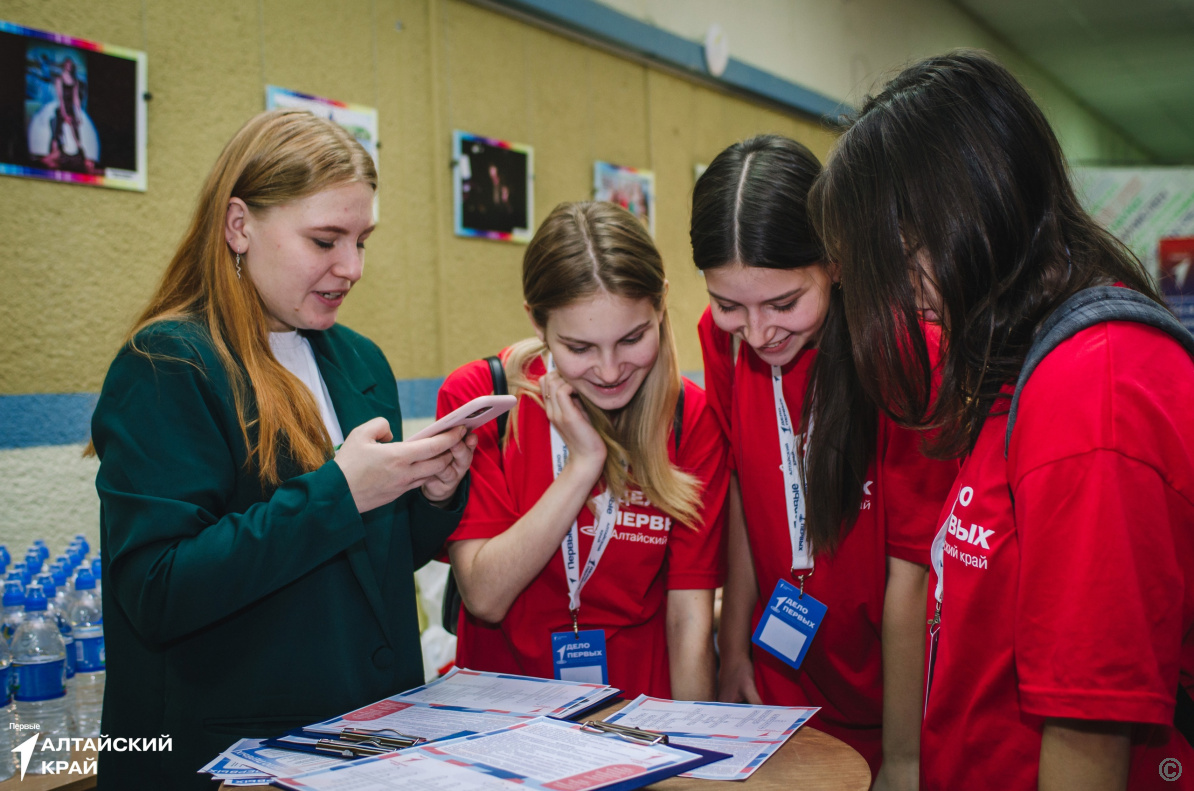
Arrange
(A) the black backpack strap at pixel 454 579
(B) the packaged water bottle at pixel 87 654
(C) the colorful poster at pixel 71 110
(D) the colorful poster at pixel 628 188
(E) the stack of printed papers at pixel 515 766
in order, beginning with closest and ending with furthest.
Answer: (E) the stack of printed papers at pixel 515 766
(A) the black backpack strap at pixel 454 579
(B) the packaged water bottle at pixel 87 654
(C) the colorful poster at pixel 71 110
(D) the colorful poster at pixel 628 188

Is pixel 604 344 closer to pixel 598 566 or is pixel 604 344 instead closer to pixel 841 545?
pixel 598 566

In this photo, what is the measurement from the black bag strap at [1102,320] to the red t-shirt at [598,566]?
88 cm

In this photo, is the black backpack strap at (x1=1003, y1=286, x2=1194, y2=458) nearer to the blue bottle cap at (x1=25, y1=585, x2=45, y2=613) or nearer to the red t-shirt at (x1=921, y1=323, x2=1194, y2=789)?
the red t-shirt at (x1=921, y1=323, x2=1194, y2=789)

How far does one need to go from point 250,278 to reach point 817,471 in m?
1.08

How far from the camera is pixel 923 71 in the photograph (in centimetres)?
100

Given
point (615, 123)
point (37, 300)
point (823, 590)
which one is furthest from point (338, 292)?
point (615, 123)

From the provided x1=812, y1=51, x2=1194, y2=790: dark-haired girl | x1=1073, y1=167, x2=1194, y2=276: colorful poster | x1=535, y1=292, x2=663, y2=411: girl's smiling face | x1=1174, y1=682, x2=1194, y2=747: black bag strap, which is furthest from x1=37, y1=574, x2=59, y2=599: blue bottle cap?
x1=1073, y1=167, x2=1194, y2=276: colorful poster

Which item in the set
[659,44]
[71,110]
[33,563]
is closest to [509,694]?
[33,563]

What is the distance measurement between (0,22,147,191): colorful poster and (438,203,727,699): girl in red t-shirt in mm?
1370

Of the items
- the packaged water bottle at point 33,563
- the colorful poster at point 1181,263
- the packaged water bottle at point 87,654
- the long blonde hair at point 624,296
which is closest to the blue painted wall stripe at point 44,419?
the packaged water bottle at point 33,563

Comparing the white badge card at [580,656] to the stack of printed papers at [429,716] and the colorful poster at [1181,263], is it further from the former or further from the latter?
the colorful poster at [1181,263]

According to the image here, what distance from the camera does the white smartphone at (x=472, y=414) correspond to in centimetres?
127

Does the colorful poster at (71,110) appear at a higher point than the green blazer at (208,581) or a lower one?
higher

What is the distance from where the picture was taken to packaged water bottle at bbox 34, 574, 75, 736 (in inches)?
70.6
